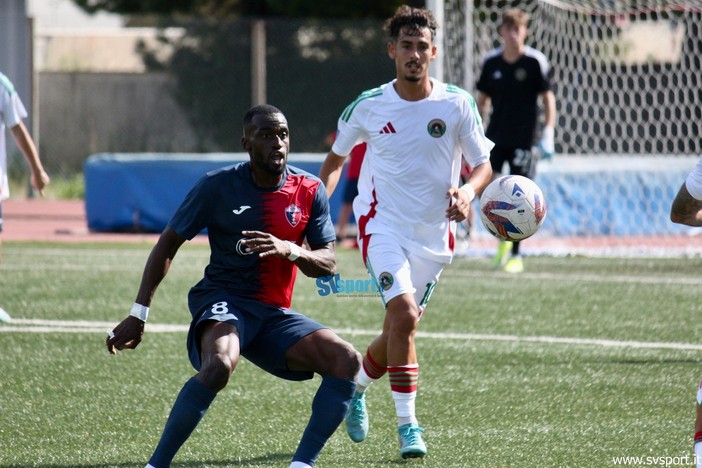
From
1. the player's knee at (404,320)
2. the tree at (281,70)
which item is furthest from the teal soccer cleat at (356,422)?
the tree at (281,70)

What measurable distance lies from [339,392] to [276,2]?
18.1m

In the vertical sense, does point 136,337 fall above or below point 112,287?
above

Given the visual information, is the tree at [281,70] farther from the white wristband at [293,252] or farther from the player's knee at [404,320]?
the white wristband at [293,252]

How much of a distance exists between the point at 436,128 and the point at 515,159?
5.83m

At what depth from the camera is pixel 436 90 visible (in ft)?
18.6

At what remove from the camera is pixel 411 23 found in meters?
5.51

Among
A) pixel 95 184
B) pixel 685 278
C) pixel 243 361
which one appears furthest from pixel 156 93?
pixel 243 361

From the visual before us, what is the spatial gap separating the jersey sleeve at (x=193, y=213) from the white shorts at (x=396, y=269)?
39.1 inches

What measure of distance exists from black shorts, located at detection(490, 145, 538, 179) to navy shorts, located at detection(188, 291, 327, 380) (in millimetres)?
6743

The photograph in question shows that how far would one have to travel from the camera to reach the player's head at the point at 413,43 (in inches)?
216

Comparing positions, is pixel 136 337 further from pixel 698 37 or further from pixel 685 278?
pixel 698 37

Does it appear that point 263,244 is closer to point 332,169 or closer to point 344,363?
point 344,363

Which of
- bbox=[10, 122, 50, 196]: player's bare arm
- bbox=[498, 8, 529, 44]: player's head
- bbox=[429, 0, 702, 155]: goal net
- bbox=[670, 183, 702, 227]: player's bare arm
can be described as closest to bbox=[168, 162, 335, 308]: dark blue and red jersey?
bbox=[670, 183, 702, 227]: player's bare arm

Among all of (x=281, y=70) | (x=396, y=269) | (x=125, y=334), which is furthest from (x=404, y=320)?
(x=281, y=70)
